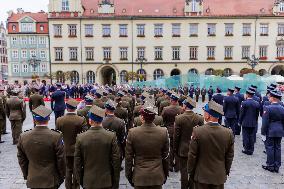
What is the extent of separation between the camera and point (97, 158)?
187 inches

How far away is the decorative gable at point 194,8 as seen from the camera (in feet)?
143

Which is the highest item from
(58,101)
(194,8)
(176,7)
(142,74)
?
(176,7)

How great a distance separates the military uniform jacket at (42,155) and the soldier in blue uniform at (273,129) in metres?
5.56

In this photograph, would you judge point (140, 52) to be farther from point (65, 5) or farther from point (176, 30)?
point (65, 5)

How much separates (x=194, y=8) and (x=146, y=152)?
1648 inches

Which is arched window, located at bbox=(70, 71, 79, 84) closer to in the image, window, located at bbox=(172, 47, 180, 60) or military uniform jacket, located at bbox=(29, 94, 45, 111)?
window, located at bbox=(172, 47, 180, 60)

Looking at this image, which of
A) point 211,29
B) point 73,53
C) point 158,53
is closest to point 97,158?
point 158,53

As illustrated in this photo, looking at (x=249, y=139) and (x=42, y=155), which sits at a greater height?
(x=42, y=155)

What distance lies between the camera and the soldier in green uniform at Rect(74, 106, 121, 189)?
185 inches

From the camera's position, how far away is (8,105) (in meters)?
10.9

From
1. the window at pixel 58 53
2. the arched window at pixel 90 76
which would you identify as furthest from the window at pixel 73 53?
the arched window at pixel 90 76

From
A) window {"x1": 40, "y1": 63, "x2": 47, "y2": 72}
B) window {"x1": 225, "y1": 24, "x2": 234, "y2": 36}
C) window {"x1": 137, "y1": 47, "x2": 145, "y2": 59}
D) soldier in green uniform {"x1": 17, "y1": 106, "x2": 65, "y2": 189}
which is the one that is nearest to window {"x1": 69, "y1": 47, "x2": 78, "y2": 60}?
window {"x1": 137, "y1": 47, "x2": 145, "y2": 59}

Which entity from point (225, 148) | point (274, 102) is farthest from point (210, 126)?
point (274, 102)

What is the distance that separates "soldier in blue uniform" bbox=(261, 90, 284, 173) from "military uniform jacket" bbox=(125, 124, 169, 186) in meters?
4.24
